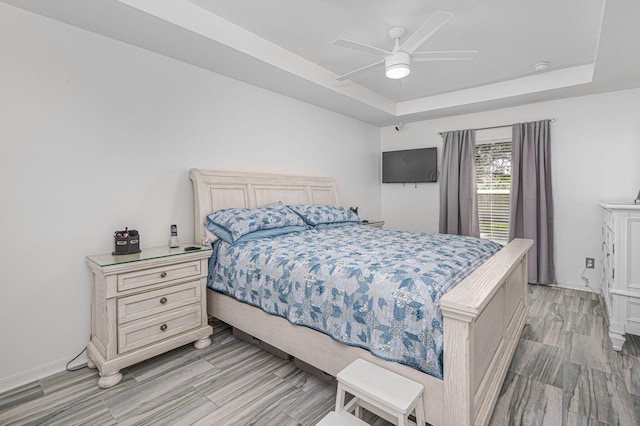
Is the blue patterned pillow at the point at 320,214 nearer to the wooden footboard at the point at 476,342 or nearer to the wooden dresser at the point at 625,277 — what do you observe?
the wooden footboard at the point at 476,342

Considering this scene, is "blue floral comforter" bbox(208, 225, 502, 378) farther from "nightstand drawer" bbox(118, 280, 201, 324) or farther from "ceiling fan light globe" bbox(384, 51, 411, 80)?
"ceiling fan light globe" bbox(384, 51, 411, 80)

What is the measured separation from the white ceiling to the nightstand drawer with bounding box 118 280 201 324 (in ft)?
6.28

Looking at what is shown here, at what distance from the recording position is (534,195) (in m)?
4.05

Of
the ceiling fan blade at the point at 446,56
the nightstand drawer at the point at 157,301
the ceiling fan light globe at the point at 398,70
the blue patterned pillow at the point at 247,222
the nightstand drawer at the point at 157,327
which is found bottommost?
the nightstand drawer at the point at 157,327

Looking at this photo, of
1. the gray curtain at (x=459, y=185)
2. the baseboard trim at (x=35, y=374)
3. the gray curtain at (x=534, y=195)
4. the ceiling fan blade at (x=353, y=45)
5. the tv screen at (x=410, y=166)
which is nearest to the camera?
the baseboard trim at (x=35, y=374)

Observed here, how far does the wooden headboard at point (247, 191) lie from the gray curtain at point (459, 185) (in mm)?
1810

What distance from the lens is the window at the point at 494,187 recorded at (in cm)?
444

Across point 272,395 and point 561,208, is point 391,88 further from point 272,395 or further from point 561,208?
point 272,395

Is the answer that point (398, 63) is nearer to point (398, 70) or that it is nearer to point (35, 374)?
point (398, 70)

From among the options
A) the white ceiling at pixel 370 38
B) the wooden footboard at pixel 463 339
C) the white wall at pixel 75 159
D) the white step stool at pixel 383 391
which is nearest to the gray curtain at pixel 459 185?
the white ceiling at pixel 370 38

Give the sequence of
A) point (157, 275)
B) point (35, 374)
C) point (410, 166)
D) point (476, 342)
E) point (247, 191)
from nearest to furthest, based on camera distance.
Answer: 1. point (476, 342)
2. point (35, 374)
3. point (157, 275)
4. point (247, 191)
5. point (410, 166)

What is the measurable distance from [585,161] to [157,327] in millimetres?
4961

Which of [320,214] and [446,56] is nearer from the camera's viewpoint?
[446,56]

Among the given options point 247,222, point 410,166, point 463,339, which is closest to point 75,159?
point 247,222
